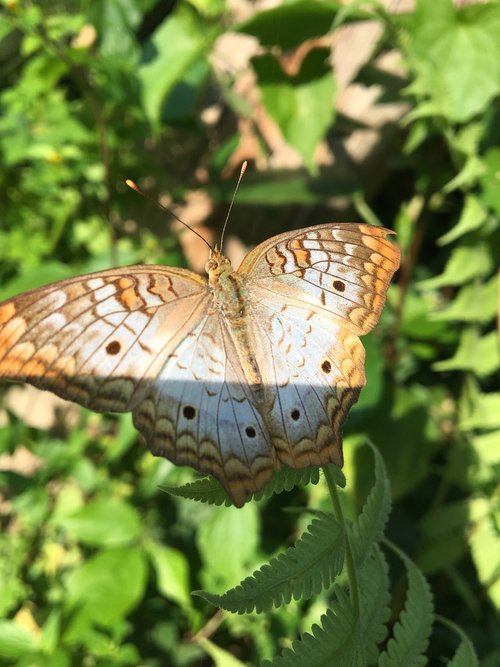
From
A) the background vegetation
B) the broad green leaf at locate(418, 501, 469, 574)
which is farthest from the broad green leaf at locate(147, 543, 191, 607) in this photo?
the broad green leaf at locate(418, 501, 469, 574)

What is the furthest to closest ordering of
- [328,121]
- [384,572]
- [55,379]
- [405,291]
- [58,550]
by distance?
[58,550] → [405,291] → [328,121] → [55,379] → [384,572]

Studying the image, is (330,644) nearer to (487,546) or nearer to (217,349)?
(217,349)

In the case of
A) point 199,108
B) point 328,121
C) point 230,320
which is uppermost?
point 199,108

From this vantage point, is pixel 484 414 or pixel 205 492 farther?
pixel 484 414

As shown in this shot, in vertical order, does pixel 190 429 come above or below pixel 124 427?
below

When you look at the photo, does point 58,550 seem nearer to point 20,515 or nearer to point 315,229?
point 20,515

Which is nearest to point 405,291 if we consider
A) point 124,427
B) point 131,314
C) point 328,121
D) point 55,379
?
point 328,121

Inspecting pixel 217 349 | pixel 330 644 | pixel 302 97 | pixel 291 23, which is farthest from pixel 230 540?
pixel 291 23
